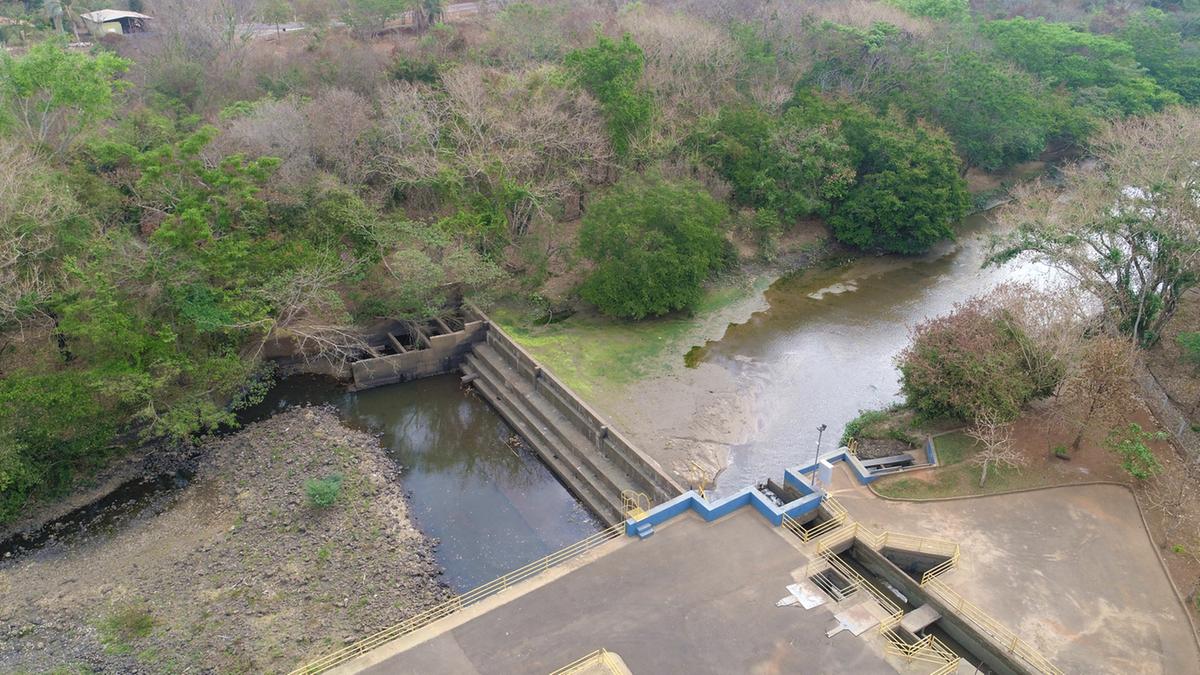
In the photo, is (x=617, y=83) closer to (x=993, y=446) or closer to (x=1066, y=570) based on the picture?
(x=993, y=446)

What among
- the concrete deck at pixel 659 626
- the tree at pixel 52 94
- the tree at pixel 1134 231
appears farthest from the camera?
the tree at pixel 52 94

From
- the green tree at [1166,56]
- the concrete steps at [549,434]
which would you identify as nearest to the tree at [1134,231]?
the concrete steps at [549,434]

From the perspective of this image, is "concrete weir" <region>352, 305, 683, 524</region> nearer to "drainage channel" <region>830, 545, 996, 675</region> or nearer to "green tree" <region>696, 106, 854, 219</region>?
"drainage channel" <region>830, 545, 996, 675</region>

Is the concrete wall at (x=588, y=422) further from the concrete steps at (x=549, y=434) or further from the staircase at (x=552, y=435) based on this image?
the concrete steps at (x=549, y=434)

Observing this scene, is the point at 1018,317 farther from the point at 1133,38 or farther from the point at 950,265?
the point at 1133,38

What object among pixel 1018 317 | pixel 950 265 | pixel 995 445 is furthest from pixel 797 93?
pixel 995 445

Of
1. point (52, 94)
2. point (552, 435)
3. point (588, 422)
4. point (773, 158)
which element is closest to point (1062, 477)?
point (588, 422)

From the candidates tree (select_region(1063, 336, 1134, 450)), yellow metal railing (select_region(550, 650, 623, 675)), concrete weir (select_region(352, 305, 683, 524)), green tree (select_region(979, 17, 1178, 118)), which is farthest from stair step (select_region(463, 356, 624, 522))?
green tree (select_region(979, 17, 1178, 118))
